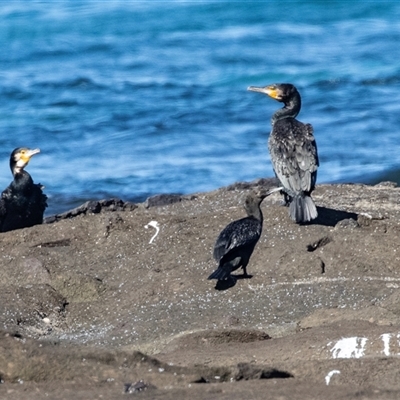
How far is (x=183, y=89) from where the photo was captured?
85.2ft

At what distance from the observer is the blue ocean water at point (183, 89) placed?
18.9 meters

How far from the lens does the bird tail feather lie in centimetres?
1055

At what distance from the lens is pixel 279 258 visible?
9.71 m

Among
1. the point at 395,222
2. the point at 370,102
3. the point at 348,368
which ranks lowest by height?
the point at 370,102

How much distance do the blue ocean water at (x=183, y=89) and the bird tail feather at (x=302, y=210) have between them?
21.8ft

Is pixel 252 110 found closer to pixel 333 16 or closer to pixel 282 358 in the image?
pixel 333 16

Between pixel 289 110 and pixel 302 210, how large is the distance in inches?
78.3

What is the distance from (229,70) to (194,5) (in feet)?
23.5

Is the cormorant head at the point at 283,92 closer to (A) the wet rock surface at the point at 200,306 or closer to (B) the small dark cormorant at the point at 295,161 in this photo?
(B) the small dark cormorant at the point at 295,161

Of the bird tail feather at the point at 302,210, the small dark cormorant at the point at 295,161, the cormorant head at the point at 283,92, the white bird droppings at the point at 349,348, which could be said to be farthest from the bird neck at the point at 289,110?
the white bird droppings at the point at 349,348

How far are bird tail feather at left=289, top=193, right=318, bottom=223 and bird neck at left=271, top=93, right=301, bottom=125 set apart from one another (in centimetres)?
169

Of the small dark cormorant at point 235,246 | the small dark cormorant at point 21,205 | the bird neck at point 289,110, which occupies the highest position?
the bird neck at point 289,110

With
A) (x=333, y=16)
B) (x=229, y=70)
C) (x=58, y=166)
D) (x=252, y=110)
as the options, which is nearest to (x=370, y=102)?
(x=252, y=110)

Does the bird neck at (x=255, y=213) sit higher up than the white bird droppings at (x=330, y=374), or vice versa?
the white bird droppings at (x=330, y=374)
